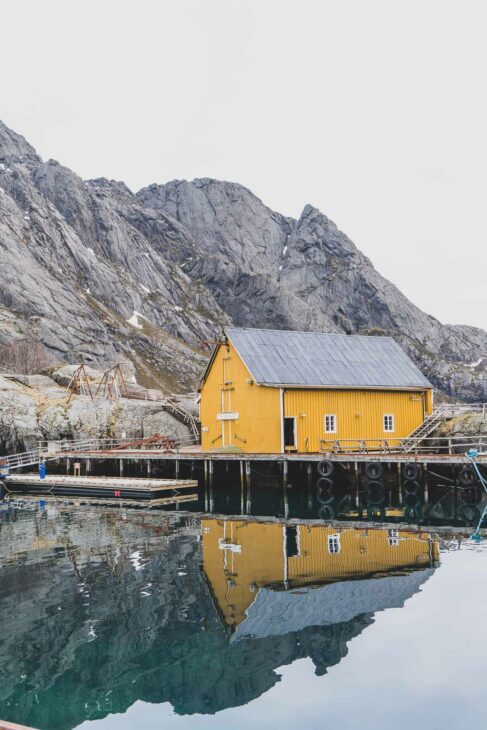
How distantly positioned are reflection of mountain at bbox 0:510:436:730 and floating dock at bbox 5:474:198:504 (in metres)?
13.5

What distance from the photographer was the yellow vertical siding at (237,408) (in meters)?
39.1

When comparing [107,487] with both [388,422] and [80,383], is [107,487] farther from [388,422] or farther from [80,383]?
[80,383]

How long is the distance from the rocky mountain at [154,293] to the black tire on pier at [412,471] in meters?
88.2

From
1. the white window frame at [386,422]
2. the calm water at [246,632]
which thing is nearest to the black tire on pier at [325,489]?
the white window frame at [386,422]

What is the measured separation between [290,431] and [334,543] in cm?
1661

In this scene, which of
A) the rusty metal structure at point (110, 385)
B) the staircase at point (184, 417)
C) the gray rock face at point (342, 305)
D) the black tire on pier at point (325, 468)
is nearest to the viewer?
the black tire on pier at point (325, 468)

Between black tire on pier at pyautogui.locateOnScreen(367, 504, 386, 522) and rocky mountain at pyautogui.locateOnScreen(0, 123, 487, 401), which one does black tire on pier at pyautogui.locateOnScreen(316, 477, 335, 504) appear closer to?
black tire on pier at pyautogui.locateOnScreen(367, 504, 386, 522)

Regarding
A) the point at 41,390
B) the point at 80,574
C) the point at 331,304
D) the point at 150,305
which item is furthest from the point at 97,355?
the point at 80,574

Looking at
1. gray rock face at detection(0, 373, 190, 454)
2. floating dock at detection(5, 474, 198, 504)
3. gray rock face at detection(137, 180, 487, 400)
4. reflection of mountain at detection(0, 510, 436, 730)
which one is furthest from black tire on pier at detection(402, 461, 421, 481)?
gray rock face at detection(137, 180, 487, 400)

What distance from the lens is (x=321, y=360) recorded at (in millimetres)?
42156

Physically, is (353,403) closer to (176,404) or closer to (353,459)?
(353,459)

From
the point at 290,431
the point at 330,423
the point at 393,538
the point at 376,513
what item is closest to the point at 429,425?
the point at 330,423

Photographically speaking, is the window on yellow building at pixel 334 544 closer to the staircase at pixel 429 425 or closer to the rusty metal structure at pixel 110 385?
the staircase at pixel 429 425

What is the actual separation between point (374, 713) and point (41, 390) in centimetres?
4960
